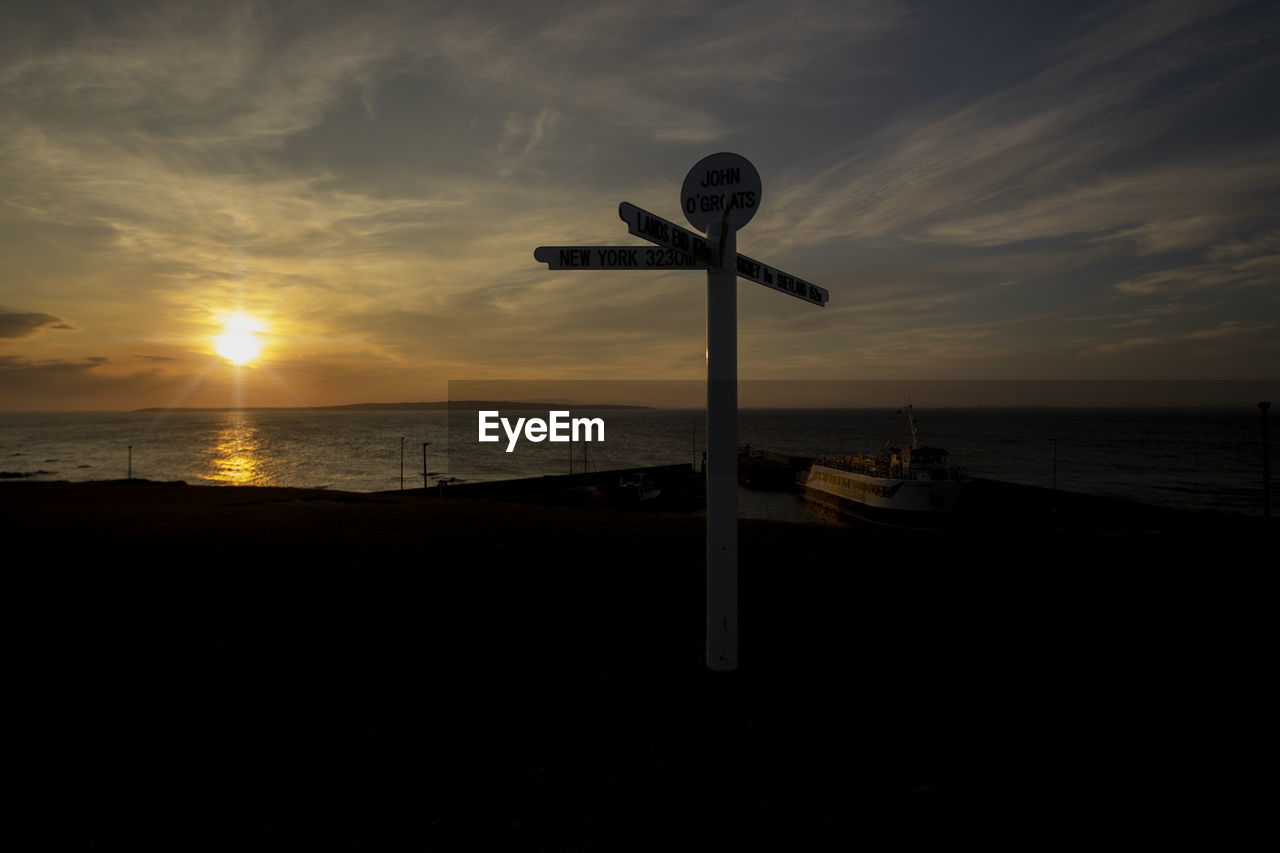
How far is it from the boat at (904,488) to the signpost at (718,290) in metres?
41.8

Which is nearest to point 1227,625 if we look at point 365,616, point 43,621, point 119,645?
point 365,616

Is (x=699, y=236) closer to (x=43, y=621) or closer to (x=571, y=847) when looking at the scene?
(x=571, y=847)

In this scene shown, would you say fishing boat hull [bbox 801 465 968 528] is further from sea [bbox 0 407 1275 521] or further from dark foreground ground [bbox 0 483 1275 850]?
dark foreground ground [bbox 0 483 1275 850]

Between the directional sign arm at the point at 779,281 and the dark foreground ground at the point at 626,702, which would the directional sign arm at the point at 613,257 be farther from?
the dark foreground ground at the point at 626,702

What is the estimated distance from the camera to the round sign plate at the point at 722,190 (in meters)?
5.21

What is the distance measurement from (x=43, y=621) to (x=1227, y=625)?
12.0 metres

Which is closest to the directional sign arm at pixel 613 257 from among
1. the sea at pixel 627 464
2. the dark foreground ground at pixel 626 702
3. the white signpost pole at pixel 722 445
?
the white signpost pole at pixel 722 445

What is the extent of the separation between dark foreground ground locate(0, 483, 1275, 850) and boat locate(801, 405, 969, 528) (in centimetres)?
3860

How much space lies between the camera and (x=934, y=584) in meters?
7.99

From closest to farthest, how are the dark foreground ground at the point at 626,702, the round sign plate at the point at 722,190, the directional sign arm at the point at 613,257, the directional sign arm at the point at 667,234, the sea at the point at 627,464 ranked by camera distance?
the dark foreground ground at the point at 626,702 → the directional sign arm at the point at 667,234 → the directional sign arm at the point at 613,257 → the round sign plate at the point at 722,190 → the sea at the point at 627,464

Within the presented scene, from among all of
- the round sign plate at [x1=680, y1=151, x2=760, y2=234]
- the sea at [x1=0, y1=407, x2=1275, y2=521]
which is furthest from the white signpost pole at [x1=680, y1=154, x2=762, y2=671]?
the sea at [x1=0, y1=407, x2=1275, y2=521]

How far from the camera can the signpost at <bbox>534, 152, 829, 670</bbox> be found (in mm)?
5117

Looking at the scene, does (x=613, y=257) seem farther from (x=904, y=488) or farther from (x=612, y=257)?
(x=904, y=488)

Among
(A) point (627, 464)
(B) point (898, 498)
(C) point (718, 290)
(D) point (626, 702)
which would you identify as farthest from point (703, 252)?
(A) point (627, 464)
